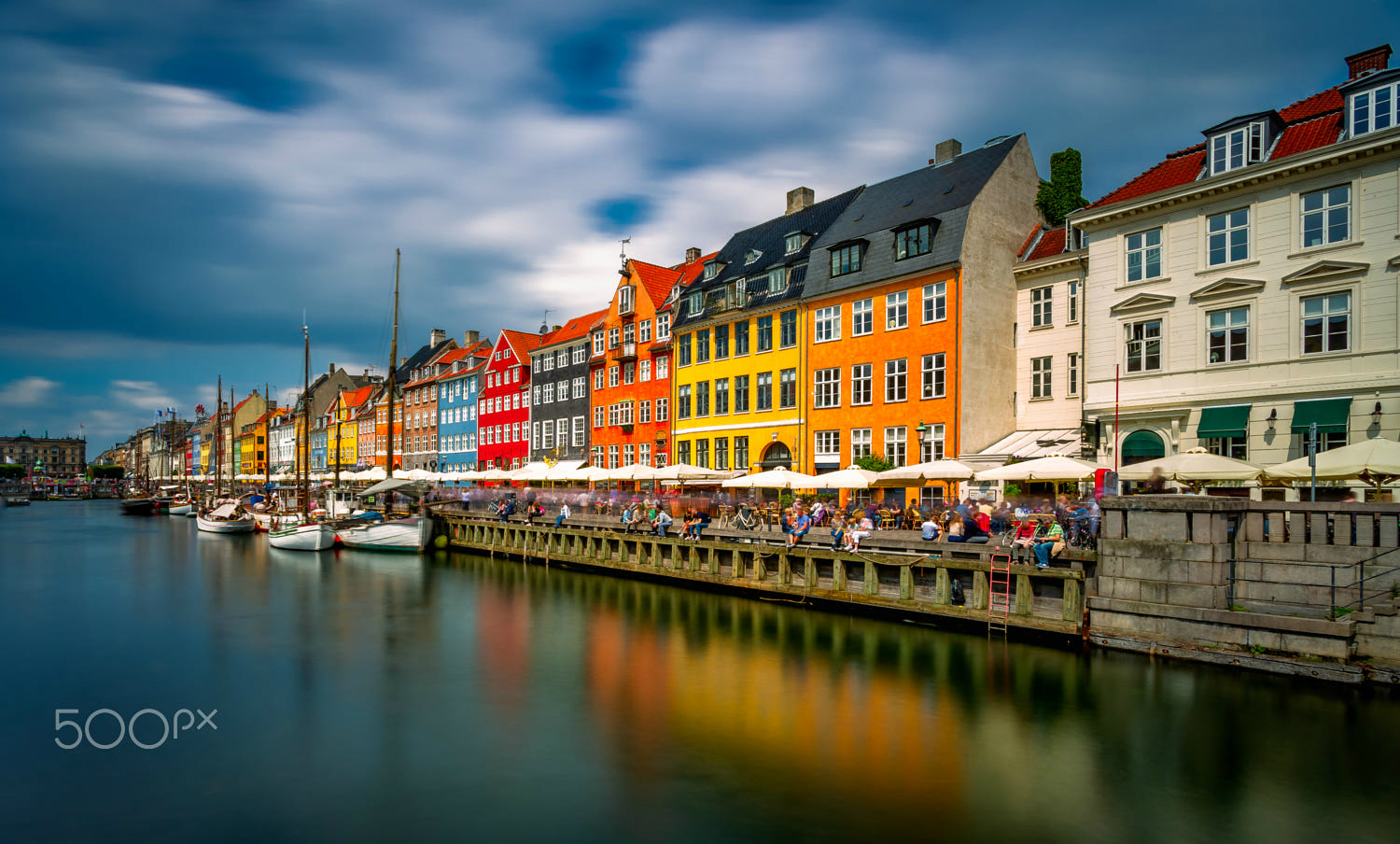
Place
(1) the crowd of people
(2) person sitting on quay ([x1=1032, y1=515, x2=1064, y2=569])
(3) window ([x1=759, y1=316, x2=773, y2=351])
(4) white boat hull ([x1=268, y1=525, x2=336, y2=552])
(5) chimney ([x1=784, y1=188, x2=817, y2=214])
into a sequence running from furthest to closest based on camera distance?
(5) chimney ([x1=784, y1=188, x2=817, y2=214]) → (4) white boat hull ([x1=268, y1=525, x2=336, y2=552]) → (3) window ([x1=759, y1=316, x2=773, y2=351]) → (1) the crowd of people → (2) person sitting on quay ([x1=1032, y1=515, x2=1064, y2=569])

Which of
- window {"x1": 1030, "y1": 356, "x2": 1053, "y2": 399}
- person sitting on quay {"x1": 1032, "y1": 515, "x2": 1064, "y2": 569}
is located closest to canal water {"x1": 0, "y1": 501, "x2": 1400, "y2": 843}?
person sitting on quay {"x1": 1032, "y1": 515, "x2": 1064, "y2": 569}

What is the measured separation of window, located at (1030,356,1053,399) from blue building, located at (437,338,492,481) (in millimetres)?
51389

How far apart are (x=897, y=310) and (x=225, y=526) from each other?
52.7 meters

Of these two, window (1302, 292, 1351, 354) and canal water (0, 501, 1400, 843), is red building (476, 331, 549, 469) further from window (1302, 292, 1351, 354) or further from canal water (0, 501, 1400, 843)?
window (1302, 292, 1351, 354)

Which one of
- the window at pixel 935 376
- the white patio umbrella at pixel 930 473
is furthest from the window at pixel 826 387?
the white patio umbrella at pixel 930 473

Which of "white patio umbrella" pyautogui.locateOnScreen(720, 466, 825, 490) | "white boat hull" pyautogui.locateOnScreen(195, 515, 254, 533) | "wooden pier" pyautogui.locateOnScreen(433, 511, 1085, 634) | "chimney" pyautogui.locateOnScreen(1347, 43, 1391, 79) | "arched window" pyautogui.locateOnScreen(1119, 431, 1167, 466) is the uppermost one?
"chimney" pyautogui.locateOnScreen(1347, 43, 1391, 79)

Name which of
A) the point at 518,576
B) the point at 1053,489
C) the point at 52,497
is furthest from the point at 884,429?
the point at 52,497

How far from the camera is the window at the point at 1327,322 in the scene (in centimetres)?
2442

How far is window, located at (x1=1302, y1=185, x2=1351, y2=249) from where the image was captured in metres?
24.6

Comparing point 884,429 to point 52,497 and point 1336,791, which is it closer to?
point 1336,791

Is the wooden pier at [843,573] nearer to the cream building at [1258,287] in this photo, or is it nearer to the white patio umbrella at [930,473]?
the white patio umbrella at [930,473]

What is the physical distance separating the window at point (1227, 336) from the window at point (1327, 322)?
1643 mm

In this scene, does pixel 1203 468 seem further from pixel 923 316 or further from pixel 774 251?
pixel 774 251

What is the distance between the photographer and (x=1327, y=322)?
2481cm
